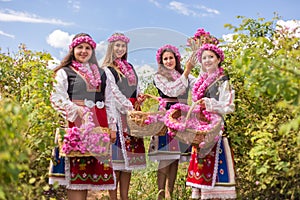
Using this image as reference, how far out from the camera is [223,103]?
3125 mm

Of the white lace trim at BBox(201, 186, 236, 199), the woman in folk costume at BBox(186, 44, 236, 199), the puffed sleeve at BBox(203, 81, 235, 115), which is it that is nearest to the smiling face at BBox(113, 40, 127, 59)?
the woman in folk costume at BBox(186, 44, 236, 199)

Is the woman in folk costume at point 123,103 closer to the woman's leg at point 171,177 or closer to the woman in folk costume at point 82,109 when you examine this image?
the woman's leg at point 171,177

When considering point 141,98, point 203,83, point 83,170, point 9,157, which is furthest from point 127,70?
point 9,157

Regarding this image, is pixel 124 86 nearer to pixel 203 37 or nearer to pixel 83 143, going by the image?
pixel 203 37

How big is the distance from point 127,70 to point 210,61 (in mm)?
1002

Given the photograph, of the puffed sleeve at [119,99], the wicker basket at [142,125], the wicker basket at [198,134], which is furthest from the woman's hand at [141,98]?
the wicker basket at [198,134]

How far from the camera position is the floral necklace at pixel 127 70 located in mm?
4008

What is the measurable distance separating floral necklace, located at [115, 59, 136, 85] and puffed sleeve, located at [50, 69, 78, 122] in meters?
0.85

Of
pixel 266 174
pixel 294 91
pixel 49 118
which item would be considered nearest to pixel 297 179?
pixel 266 174

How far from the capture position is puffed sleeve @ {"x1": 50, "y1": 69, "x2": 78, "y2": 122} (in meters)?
3.09

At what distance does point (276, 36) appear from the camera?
333 cm

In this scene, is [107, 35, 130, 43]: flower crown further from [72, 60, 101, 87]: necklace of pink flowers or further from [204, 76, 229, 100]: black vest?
[204, 76, 229, 100]: black vest

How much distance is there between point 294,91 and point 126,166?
211 cm

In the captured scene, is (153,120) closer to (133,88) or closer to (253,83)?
(133,88)
